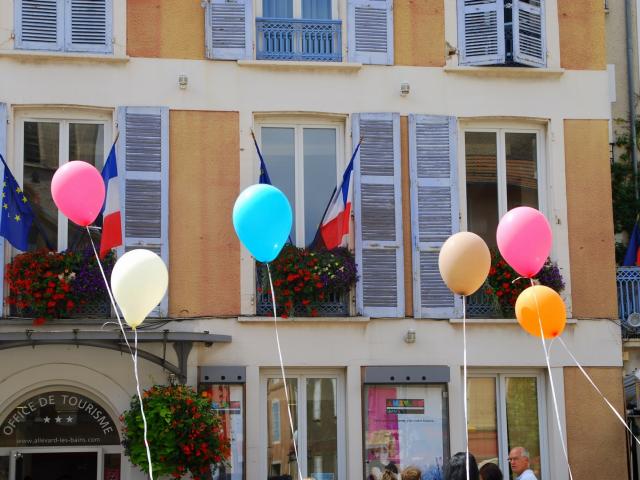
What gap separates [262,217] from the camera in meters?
11.9

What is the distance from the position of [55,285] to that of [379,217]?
3.53 meters

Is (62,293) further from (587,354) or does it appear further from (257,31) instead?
(587,354)

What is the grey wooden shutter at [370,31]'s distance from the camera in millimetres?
15359

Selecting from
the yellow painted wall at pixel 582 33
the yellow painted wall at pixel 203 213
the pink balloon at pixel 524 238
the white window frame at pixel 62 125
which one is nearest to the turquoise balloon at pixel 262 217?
the pink balloon at pixel 524 238

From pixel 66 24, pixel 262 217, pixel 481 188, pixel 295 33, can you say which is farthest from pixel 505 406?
pixel 66 24

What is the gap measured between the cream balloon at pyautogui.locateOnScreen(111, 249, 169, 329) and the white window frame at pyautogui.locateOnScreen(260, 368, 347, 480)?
10.5ft

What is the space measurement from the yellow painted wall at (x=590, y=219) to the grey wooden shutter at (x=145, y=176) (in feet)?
14.6

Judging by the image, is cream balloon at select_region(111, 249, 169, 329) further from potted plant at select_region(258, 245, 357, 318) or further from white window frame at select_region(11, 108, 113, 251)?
white window frame at select_region(11, 108, 113, 251)

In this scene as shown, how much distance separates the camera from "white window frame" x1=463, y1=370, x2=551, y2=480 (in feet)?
49.5

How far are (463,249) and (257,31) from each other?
4540mm

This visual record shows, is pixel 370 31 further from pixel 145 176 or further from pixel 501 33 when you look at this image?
pixel 145 176

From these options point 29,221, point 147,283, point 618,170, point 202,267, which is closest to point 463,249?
point 147,283

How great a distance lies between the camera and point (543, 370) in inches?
600

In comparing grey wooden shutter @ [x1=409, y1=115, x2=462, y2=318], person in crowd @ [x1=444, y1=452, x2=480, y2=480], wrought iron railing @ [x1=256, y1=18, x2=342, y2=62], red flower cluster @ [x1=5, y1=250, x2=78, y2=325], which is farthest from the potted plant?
person in crowd @ [x1=444, y1=452, x2=480, y2=480]
